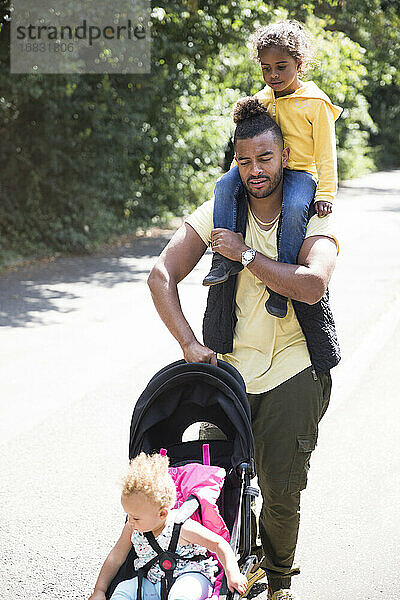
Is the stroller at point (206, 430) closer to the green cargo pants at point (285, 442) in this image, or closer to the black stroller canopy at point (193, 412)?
the black stroller canopy at point (193, 412)

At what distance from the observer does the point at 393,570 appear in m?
4.11

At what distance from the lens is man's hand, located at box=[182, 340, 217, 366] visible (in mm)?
3203

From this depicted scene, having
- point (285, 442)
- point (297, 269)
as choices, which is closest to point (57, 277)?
point (285, 442)

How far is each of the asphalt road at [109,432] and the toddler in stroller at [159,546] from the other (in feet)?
3.66

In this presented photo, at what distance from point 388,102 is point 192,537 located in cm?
4314

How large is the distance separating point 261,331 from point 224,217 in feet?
1.58

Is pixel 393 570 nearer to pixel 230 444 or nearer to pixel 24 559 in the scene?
pixel 230 444

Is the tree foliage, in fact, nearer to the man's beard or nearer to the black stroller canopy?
the man's beard

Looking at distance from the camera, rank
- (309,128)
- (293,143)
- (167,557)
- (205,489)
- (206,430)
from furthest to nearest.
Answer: (309,128)
(293,143)
(206,430)
(205,489)
(167,557)

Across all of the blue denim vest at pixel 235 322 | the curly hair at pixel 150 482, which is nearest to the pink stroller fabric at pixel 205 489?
the curly hair at pixel 150 482

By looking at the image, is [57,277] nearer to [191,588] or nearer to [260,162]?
[260,162]

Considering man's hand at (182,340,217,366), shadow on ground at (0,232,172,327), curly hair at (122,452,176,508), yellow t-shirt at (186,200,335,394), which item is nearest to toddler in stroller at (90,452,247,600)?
curly hair at (122,452,176,508)

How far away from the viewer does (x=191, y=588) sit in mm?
2805

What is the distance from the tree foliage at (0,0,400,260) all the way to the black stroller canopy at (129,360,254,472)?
9.82m
